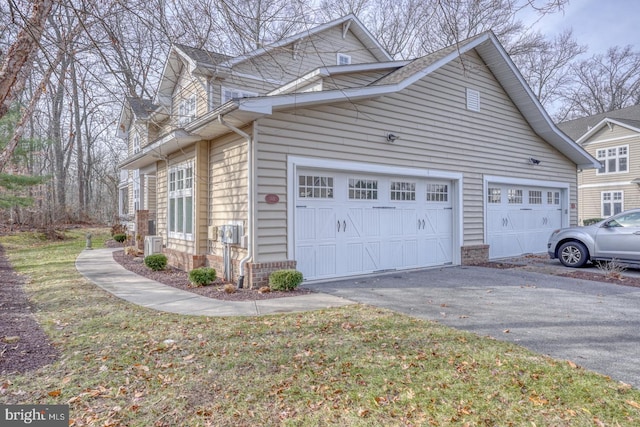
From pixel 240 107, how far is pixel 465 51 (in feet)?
20.5

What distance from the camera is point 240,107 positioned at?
6211 millimetres

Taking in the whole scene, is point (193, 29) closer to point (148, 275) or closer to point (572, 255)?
point (148, 275)

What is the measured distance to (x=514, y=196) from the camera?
11.6 meters

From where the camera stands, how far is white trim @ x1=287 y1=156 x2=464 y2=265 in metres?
7.21

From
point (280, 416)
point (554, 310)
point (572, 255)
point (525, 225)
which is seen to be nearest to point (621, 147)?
point (525, 225)

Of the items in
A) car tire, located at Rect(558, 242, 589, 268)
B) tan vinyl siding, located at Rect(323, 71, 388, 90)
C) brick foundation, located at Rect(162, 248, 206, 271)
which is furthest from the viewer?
tan vinyl siding, located at Rect(323, 71, 388, 90)

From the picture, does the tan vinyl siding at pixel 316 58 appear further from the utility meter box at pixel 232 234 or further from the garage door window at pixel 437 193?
the utility meter box at pixel 232 234

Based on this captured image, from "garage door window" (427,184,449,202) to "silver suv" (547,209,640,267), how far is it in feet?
9.79

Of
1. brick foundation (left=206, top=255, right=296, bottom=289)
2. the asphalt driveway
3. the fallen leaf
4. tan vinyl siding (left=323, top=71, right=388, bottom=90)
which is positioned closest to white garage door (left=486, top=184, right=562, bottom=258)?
the asphalt driveway

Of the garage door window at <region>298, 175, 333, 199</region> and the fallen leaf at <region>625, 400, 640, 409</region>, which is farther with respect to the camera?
the garage door window at <region>298, 175, 333, 199</region>

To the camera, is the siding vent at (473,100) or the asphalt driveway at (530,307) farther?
the siding vent at (473,100)

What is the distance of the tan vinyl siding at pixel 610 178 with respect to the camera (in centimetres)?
2098

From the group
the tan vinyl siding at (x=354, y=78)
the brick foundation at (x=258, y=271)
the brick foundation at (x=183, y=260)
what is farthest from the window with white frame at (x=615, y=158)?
the brick foundation at (x=183, y=260)

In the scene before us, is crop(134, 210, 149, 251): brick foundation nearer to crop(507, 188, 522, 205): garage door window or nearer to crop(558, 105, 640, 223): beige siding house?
crop(507, 188, 522, 205): garage door window
